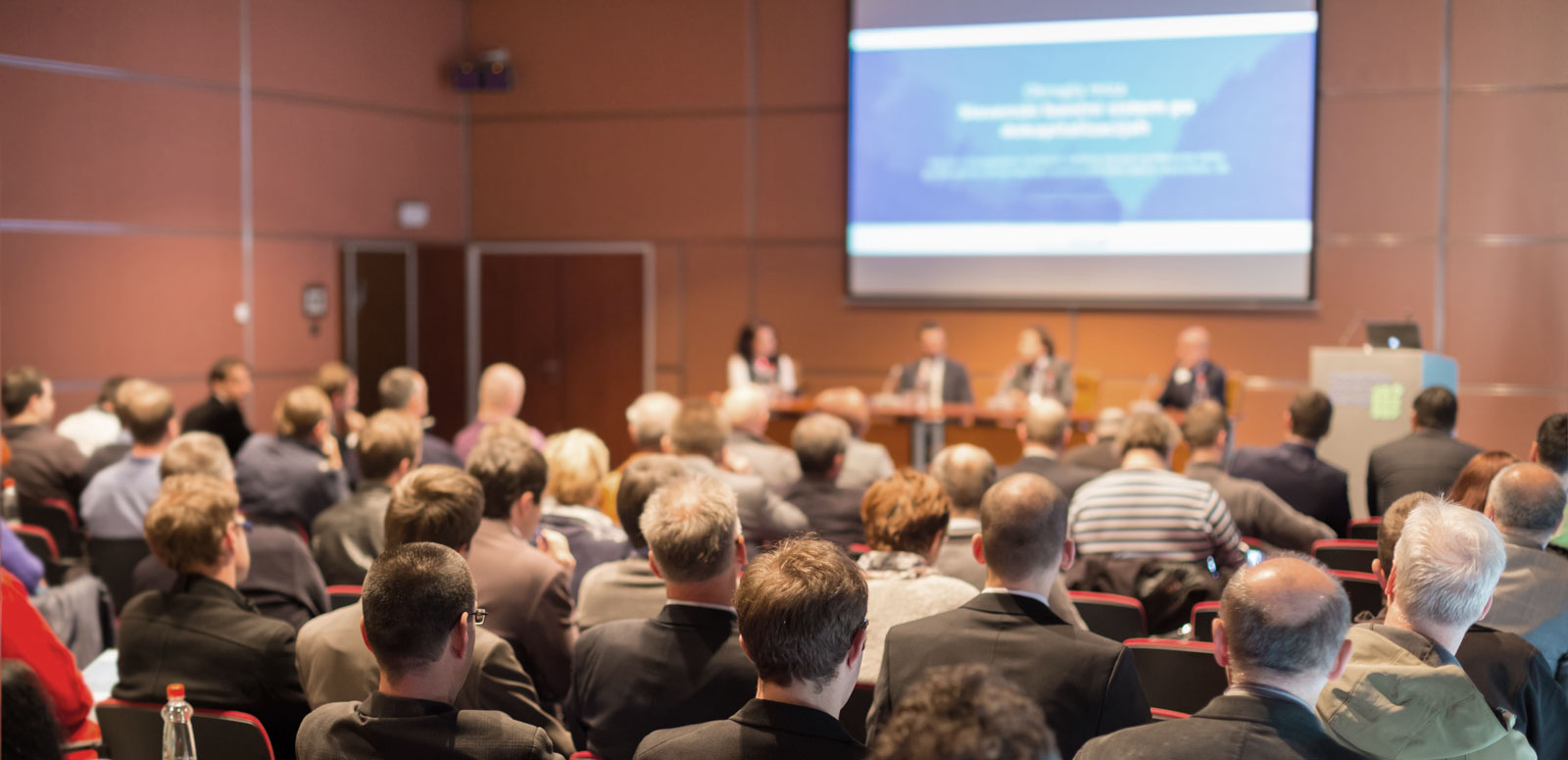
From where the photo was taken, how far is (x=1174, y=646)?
3.24 m

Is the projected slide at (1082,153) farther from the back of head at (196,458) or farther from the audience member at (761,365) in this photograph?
the back of head at (196,458)

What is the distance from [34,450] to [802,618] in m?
5.18

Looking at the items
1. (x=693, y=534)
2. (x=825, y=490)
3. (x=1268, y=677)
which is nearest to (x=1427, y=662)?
(x=1268, y=677)

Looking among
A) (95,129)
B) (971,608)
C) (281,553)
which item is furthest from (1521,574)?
(95,129)

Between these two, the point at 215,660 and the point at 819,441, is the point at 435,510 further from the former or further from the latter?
the point at 819,441

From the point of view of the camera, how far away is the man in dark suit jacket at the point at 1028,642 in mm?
2561

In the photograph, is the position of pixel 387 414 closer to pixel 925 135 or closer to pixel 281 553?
pixel 281 553

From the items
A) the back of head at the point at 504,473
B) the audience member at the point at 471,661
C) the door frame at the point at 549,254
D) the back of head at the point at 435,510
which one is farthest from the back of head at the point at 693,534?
the door frame at the point at 549,254

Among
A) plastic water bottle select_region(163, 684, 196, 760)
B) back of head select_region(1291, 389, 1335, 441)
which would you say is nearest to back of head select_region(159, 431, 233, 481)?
plastic water bottle select_region(163, 684, 196, 760)

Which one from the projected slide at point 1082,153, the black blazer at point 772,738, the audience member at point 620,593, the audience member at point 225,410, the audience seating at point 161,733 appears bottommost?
the audience seating at point 161,733

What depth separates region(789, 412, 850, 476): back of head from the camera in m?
4.94

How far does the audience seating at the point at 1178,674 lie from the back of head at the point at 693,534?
1.16 m

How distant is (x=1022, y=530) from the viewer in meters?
2.76

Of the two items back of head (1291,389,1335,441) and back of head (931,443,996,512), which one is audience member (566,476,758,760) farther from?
back of head (1291,389,1335,441)
